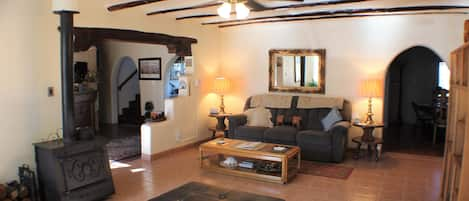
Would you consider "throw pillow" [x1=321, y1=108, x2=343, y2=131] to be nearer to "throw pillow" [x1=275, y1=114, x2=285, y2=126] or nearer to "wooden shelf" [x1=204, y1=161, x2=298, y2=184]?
"throw pillow" [x1=275, y1=114, x2=285, y2=126]

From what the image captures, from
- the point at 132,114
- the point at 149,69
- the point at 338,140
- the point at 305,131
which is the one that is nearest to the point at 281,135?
the point at 305,131

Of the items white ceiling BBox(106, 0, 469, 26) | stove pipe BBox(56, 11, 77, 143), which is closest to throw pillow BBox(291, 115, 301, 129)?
white ceiling BBox(106, 0, 469, 26)

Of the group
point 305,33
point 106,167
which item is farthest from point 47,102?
point 305,33

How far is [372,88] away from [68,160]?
14.6 ft

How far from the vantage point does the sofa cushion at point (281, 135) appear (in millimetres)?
5848

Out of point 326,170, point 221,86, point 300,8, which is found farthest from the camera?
point 221,86

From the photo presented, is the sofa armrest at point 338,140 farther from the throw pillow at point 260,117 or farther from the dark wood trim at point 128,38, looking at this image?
the dark wood trim at point 128,38

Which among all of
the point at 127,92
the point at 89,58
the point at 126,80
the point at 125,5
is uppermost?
the point at 125,5

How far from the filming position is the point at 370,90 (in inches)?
230

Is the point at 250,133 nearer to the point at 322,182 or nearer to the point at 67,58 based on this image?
the point at 322,182

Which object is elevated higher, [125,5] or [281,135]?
[125,5]

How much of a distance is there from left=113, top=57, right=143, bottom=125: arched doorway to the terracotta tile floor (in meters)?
3.74

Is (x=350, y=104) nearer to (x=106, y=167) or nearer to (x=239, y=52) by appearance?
(x=239, y=52)

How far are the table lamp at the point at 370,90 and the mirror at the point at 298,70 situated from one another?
813 millimetres
